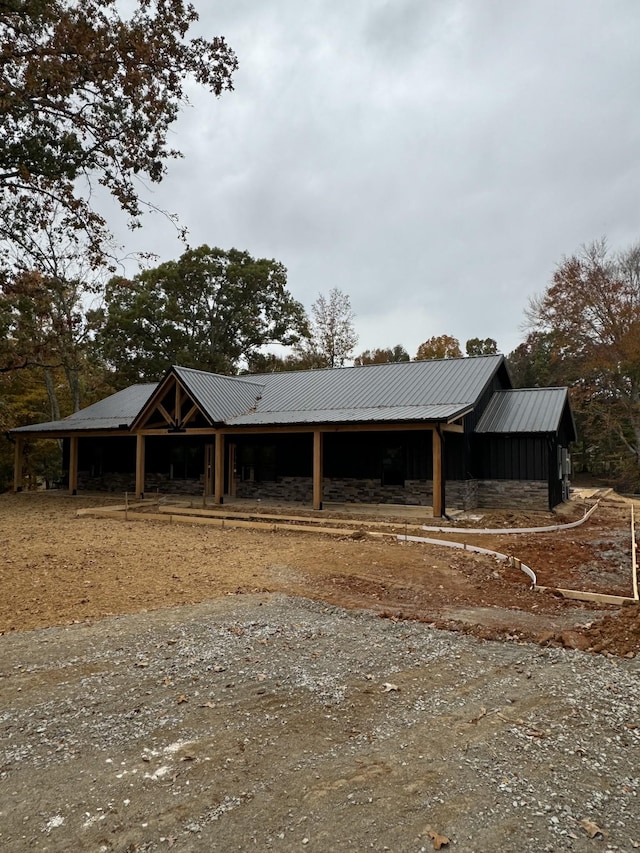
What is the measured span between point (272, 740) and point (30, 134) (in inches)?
375

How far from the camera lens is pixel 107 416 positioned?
71.0ft

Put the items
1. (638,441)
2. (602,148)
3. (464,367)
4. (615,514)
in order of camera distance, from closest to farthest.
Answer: (602,148)
(615,514)
(464,367)
(638,441)

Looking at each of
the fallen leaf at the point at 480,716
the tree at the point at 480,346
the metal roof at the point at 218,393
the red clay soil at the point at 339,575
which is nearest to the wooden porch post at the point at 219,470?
the metal roof at the point at 218,393

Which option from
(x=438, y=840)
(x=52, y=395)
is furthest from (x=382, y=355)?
(x=438, y=840)

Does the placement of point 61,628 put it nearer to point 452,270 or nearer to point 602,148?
point 602,148

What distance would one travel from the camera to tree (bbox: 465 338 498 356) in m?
49.2

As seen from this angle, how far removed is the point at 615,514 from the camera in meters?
16.5

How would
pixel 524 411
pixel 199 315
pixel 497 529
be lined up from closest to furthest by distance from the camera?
pixel 497 529, pixel 524 411, pixel 199 315

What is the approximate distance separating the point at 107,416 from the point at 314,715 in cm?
1998

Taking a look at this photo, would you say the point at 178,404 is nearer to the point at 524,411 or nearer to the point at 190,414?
the point at 190,414

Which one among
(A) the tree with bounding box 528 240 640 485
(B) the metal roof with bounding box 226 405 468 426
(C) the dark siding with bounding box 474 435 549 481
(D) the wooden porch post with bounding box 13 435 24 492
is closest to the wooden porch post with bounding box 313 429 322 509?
(B) the metal roof with bounding box 226 405 468 426

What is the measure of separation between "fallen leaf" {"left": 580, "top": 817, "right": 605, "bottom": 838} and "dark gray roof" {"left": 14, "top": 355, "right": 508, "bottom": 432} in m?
10.8

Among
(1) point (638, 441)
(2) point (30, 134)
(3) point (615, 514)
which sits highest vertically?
(2) point (30, 134)

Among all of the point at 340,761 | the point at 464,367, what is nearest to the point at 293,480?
the point at 464,367
